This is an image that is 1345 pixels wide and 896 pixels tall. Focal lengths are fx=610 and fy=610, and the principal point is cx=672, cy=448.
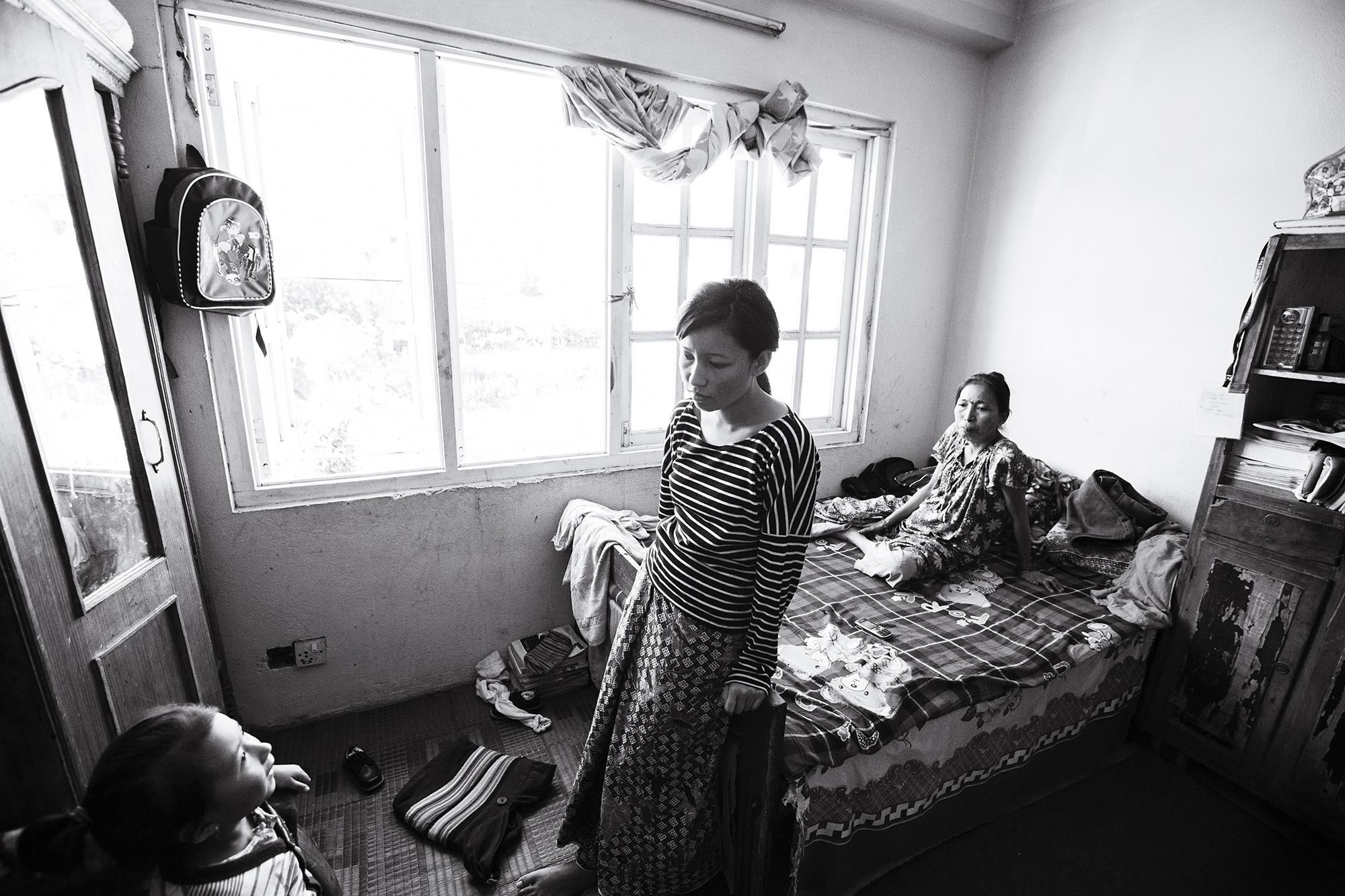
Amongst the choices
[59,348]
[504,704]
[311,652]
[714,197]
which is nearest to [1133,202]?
[714,197]

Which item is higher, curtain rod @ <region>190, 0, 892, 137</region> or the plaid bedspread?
curtain rod @ <region>190, 0, 892, 137</region>

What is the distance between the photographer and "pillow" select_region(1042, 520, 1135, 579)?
2.32m

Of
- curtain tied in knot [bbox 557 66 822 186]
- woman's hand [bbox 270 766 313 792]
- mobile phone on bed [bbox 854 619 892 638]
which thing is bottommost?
mobile phone on bed [bbox 854 619 892 638]

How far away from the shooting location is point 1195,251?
90.7 inches

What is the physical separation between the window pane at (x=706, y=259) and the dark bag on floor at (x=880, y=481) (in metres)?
1.24

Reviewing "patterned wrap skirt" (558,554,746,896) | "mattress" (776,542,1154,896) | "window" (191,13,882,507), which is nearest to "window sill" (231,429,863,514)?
"window" (191,13,882,507)

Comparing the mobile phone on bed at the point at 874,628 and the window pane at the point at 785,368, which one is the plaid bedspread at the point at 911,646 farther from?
the window pane at the point at 785,368

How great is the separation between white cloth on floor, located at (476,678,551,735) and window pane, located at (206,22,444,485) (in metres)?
0.89

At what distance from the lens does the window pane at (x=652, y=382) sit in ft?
8.70

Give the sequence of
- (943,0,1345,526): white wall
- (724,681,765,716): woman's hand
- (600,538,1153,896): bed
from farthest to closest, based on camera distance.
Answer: (943,0,1345,526): white wall < (600,538,1153,896): bed < (724,681,765,716): woman's hand

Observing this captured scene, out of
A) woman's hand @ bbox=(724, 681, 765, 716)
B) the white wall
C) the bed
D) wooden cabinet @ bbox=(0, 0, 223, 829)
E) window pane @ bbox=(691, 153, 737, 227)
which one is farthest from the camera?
window pane @ bbox=(691, 153, 737, 227)

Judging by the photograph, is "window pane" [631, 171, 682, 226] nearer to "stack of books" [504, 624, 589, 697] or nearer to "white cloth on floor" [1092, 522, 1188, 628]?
"stack of books" [504, 624, 589, 697]

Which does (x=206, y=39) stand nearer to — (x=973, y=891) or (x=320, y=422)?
(x=320, y=422)

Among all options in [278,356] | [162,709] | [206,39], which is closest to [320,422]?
[278,356]
